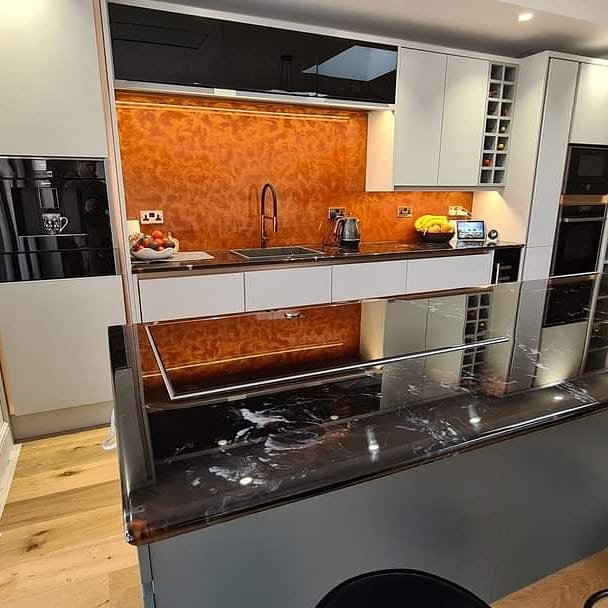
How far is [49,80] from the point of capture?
85.4 inches

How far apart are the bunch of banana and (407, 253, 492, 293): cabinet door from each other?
0.36 meters

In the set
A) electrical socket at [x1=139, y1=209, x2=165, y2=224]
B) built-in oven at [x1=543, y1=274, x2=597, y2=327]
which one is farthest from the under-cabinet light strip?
built-in oven at [x1=543, y1=274, x2=597, y2=327]

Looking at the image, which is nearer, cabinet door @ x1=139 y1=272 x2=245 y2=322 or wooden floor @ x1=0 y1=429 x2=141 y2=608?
wooden floor @ x1=0 y1=429 x2=141 y2=608

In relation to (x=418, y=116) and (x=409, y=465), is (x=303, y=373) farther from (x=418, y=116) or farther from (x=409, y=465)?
Result: (x=418, y=116)

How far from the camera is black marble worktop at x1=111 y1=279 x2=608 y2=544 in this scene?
691 millimetres

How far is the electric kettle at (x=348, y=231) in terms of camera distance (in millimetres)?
3543

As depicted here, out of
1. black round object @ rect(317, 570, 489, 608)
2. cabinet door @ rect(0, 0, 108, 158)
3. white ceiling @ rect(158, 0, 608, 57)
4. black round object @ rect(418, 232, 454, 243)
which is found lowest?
black round object @ rect(317, 570, 489, 608)

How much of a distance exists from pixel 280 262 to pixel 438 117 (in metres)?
1.72

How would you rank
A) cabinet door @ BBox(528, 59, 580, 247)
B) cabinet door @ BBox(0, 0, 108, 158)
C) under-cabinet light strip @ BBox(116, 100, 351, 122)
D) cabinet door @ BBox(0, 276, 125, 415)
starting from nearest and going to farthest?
cabinet door @ BBox(0, 0, 108, 158) → cabinet door @ BBox(0, 276, 125, 415) → under-cabinet light strip @ BBox(116, 100, 351, 122) → cabinet door @ BBox(528, 59, 580, 247)

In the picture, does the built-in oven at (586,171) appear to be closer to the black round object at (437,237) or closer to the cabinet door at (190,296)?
the black round object at (437,237)

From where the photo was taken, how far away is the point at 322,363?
118 cm

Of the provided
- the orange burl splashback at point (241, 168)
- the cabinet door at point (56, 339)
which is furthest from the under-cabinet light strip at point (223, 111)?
the cabinet door at point (56, 339)

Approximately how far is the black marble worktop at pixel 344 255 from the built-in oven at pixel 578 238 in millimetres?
456

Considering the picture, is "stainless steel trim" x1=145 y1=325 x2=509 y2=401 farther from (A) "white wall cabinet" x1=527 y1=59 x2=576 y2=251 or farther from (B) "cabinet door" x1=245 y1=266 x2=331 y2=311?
(A) "white wall cabinet" x1=527 y1=59 x2=576 y2=251
